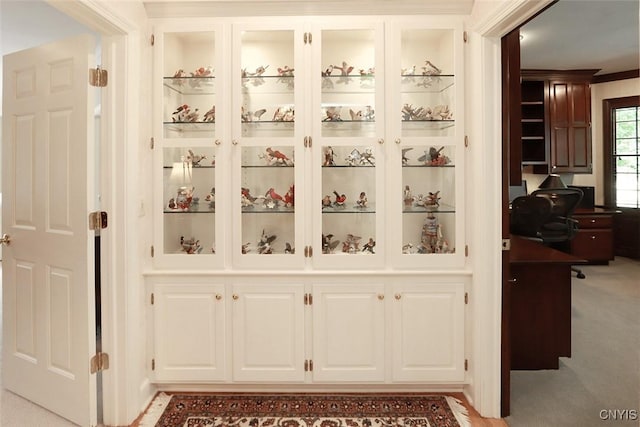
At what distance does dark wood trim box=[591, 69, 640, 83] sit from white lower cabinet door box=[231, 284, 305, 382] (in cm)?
652

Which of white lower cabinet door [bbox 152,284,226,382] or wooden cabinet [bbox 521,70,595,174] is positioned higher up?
wooden cabinet [bbox 521,70,595,174]

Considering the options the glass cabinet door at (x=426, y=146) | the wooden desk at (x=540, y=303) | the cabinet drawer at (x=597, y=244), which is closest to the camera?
the glass cabinet door at (x=426, y=146)

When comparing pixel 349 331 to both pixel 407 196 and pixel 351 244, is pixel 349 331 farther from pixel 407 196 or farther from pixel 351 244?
pixel 407 196

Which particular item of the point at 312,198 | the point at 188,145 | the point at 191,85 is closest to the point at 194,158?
the point at 188,145

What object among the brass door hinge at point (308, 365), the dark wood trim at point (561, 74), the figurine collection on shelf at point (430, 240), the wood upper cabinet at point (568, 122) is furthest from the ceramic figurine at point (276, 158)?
the wood upper cabinet at point (568, 122)

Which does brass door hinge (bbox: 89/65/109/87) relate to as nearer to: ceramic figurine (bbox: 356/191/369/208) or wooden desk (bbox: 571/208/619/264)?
ceramic figurine (bbox: 356/191/369/208)

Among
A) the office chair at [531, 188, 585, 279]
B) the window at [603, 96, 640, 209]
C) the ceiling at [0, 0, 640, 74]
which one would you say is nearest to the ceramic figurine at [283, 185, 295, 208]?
the ceiling at [0, 0, 640, 74]

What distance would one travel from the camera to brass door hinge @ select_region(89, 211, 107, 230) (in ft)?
7.25

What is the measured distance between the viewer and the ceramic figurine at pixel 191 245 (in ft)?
8.41

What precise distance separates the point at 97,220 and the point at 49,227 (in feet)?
1.16

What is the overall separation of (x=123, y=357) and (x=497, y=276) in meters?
2.15

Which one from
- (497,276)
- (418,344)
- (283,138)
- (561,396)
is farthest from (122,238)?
(561,396)

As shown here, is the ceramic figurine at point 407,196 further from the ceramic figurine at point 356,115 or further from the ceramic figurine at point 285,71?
the ceramic figurine at point 285,71

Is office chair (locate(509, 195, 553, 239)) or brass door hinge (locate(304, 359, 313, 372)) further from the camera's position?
office chair (locate(509, 195, 553, 239))
